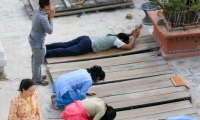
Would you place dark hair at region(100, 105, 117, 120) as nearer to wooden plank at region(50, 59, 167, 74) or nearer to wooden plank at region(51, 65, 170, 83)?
wooden plank at region(51, 65, 170, 83)

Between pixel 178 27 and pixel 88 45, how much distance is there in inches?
59.8

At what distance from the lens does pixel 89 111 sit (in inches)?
231

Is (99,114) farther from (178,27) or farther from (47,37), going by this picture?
(47,37)

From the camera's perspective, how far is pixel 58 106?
6.47 meters

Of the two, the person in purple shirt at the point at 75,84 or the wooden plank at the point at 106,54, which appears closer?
the person in purple shirt at the point at 75,84

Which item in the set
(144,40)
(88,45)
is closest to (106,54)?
(88,45)

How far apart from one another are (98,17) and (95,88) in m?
2.51

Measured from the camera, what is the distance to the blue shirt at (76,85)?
6.20 meters

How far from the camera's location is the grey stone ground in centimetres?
685

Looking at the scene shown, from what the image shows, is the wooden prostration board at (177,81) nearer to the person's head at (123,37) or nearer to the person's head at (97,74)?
the person's head at (123,37)

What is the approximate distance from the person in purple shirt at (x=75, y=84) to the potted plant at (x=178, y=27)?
180cm

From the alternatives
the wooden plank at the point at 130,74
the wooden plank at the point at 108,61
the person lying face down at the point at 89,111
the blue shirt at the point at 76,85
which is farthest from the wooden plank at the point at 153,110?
the wooden plank at the point at 108,61

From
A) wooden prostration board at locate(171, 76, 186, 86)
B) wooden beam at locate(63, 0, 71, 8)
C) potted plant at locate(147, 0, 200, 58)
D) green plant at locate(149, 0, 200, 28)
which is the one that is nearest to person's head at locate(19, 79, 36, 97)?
wooden prostration board at locate(171, 76, 186, 86)

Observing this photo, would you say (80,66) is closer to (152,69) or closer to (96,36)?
(96,36)
